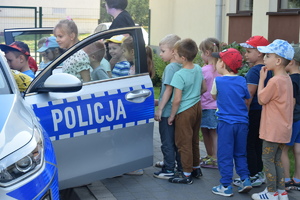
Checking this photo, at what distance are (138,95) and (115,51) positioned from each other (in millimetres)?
515

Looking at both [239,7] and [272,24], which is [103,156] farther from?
[239,7]

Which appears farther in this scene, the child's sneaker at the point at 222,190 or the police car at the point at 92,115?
the child's sneaker at the point at 222,190

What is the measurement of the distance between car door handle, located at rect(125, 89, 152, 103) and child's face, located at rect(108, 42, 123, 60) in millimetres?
423

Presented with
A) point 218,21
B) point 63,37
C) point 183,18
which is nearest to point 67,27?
point 63,37

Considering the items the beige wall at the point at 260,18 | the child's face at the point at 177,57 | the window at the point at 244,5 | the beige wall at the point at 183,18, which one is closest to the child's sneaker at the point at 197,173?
the child's face at the point at 177,57

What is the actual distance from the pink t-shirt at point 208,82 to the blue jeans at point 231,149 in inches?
40.6

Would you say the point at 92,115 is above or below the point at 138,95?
below

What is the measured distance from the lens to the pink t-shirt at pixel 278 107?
540 centimetres

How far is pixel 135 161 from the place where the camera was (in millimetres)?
5648

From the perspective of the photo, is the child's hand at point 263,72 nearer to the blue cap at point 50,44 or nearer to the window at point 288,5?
the blue cap at point 50,44

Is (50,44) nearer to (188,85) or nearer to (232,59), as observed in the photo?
(188,85)

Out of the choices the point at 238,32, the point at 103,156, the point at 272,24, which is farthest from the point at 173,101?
the point at 238,32

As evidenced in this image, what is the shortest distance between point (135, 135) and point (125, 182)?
0.96 meters

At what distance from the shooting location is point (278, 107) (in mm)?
5438
